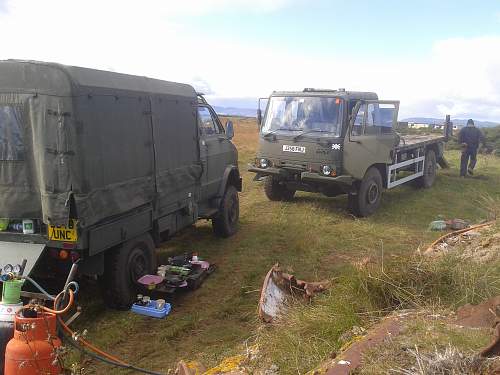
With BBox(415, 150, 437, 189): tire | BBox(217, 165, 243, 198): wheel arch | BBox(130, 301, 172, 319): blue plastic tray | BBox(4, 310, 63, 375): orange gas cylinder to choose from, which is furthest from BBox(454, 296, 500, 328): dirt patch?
BBox(415, 150, 437, 189): tire

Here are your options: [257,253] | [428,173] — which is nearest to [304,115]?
[257,253]

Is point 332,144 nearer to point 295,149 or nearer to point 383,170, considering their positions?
point 295,149

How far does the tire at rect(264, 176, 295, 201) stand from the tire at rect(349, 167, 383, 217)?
5.40ft

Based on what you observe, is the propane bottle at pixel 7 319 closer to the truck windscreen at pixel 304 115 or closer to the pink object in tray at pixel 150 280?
the pink object in tray at pixel 150 280

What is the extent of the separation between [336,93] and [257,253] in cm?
359

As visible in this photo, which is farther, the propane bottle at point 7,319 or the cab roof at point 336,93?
the cab roof at point 336,93

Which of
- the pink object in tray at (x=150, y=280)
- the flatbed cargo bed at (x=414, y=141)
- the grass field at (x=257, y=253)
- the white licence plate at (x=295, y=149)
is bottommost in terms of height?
the grass field at (x=257, y=253)

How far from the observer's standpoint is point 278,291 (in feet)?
15.0

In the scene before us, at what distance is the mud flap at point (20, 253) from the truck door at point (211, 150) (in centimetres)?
291

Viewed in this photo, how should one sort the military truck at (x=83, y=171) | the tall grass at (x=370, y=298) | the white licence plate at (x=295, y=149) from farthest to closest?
the white licence plate at (x=295, y=149) < the military truck at (x=83, y=171) < the tall grass at (x=370, y=298)

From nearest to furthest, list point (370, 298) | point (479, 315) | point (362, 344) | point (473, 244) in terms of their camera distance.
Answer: point (362, 344), point (479, 315), point (370, 298), point (473, 244)

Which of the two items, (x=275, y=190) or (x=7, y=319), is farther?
(x=275, y=190)

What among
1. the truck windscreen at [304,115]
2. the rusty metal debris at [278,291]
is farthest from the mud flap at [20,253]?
the truck windscreen at [304,115]

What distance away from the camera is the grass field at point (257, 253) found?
453cm
